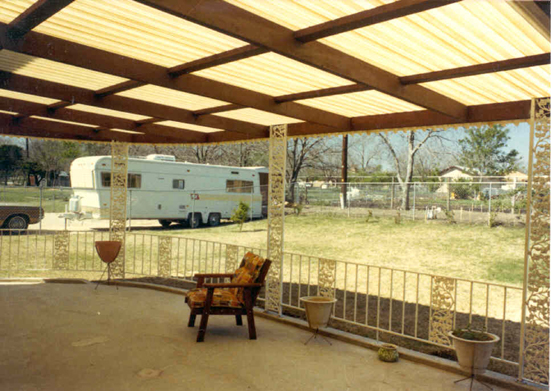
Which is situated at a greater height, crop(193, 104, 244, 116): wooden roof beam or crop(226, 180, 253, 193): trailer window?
crop(193, 104, 244, 116): wooden roof beam

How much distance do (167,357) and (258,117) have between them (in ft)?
10.3

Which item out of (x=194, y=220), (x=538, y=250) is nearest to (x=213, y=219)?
(x=194, y=220)

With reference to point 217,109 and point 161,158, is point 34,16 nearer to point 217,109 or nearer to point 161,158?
point 217,109

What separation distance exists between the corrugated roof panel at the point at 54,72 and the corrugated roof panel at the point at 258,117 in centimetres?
160

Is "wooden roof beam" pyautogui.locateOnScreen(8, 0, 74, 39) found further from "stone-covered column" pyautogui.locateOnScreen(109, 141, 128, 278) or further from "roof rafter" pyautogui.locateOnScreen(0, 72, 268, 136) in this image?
"stone-covered column" pyautogui.locateOnScreen(109, 141, 128, 278)

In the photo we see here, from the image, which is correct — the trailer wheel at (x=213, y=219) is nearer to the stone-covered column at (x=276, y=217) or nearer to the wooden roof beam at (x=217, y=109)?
the wooden roof beam at (x=217, y=109)

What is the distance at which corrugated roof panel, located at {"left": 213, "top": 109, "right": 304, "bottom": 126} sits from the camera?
5577 millimetres

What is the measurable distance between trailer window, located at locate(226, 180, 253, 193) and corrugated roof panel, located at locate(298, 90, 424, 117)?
1249cm

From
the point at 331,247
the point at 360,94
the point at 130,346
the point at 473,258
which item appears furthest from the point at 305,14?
the point at 331,247

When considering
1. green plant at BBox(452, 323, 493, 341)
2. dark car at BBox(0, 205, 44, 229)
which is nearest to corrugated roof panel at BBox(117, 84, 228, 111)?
green plant at BBox(452, 323, 493, 341)

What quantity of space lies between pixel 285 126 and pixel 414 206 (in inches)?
437

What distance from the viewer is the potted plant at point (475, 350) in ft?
11.0

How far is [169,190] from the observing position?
1598 centimetres

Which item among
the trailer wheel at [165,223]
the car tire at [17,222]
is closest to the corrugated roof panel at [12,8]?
the car tire at [17,222]
